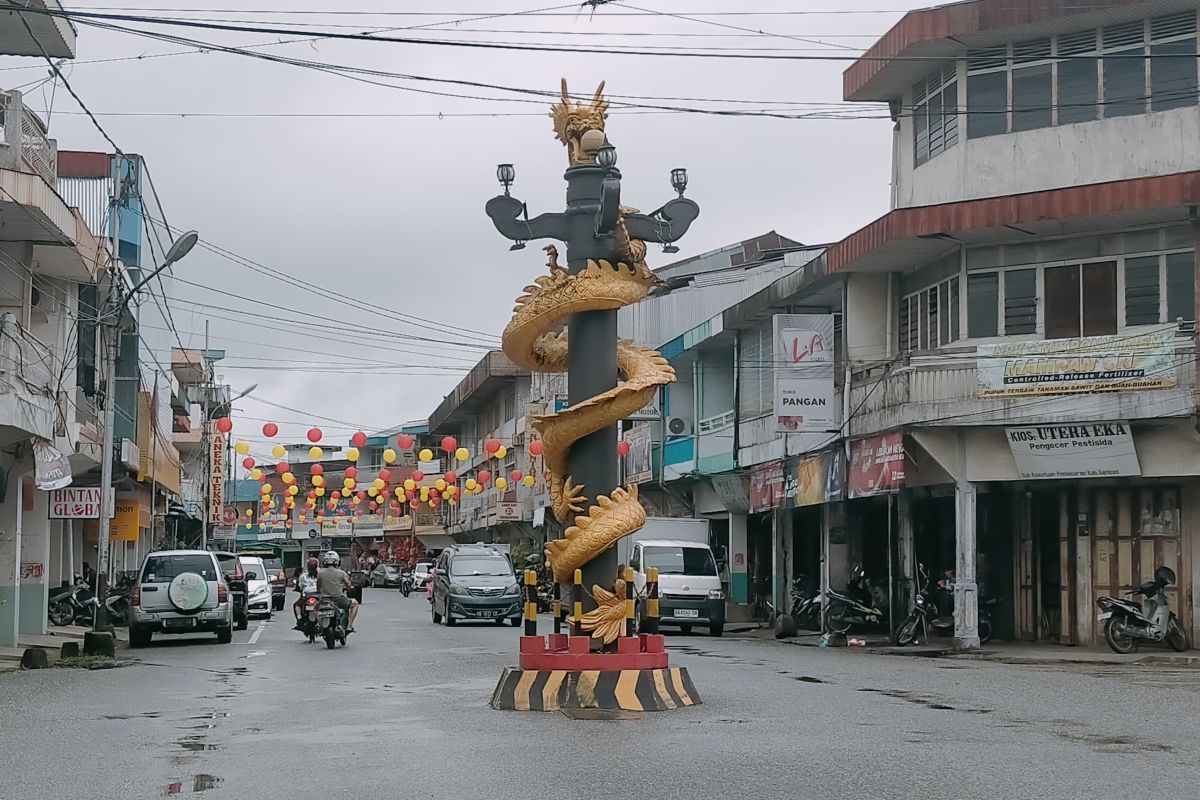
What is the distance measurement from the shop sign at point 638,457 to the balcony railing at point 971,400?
1910cm

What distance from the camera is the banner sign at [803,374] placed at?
98.7 feet

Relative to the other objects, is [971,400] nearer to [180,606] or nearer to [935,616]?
[935,616]

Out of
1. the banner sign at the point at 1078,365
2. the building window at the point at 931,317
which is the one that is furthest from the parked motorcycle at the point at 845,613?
the banner sign at the point at 1078,365

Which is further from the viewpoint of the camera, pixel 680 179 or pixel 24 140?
pixel 24 140

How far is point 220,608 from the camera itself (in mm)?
28844

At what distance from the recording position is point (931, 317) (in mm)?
29312

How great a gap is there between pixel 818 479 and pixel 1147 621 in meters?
9.62

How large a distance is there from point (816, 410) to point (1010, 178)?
19.0 feet

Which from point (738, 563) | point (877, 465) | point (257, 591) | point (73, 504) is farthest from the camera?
point (738, 563)

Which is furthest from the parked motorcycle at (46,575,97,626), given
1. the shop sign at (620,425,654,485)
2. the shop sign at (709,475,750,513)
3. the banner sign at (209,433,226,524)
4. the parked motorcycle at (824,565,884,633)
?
the banner sign at (209,433,226,524)

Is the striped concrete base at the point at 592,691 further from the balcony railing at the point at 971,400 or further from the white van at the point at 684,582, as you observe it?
the white van at the point at 684,582

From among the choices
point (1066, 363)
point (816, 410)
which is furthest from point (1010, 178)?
point (816, 410)

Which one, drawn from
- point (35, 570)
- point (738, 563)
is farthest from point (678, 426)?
point (35, 570)

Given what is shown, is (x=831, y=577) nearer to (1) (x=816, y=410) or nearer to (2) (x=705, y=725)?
(1) (x=816, y=410)
